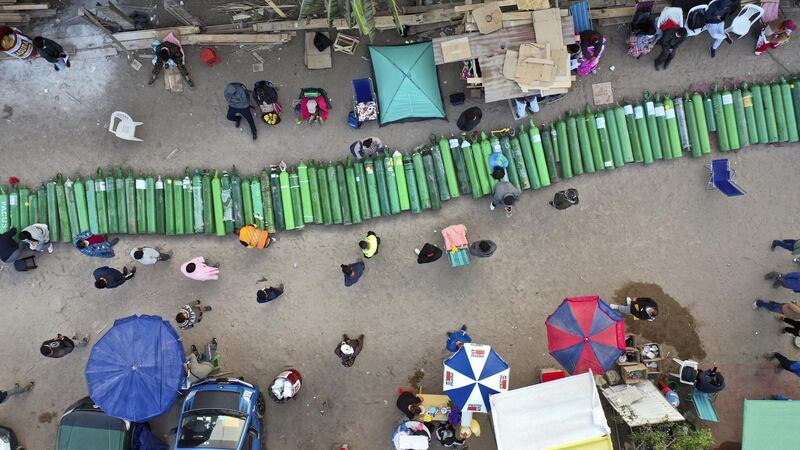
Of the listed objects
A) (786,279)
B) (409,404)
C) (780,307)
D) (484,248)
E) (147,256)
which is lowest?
(409,404)

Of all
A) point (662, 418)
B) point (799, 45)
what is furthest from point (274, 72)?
point (799, 45)

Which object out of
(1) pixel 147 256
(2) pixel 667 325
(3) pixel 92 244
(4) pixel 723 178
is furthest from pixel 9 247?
(4) pixel 723 178

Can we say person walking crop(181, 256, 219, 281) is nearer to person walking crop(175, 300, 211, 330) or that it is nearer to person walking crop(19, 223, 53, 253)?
person walking crop(175, 300, 211, 330)

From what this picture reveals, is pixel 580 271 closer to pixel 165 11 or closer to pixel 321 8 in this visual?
pixel 321 8

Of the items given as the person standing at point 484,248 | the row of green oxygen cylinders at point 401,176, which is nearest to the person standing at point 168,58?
the row of green oxygen cylinders at point 401,176

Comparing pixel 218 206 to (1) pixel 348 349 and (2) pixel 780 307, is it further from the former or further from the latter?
(2) pixel 780 307

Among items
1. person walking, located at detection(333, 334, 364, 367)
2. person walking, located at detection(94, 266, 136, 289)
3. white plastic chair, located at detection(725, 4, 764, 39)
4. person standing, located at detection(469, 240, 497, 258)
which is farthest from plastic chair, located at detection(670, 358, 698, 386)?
person walking, located at detection(94, 266, 136, 289)
